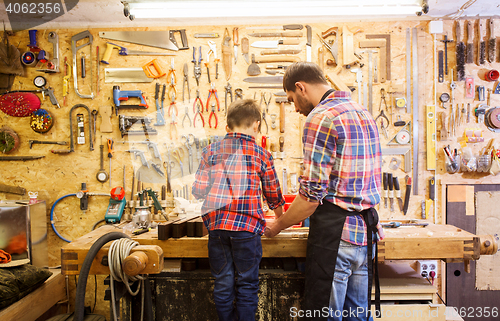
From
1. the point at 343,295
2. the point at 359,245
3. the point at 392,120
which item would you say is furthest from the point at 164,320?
the point at 392,120

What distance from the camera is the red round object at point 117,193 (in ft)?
9.56

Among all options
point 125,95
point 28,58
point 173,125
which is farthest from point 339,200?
point 28,58

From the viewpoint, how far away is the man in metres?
1.38

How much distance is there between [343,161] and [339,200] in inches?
7.6

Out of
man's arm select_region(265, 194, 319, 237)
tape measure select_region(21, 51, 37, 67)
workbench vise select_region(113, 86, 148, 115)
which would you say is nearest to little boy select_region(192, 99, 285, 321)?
man's arm select_region(265, 194, 319, 237)

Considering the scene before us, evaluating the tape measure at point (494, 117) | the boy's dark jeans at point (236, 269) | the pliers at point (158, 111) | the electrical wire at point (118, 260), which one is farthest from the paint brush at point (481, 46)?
the electrical wire at point (118, 260)

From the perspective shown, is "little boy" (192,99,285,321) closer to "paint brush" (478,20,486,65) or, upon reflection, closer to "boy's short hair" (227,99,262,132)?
"boy's short hair" (227,99,262,132)

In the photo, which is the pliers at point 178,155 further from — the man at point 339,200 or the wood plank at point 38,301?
the man at point 339,200

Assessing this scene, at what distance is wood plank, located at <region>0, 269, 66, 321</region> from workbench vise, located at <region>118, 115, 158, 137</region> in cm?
155

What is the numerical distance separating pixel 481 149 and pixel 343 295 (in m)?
2.65

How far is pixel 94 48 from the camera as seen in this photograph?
3121 millimetres

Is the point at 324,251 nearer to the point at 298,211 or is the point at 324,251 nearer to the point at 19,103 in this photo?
the point at 298,211

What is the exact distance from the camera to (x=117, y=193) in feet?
9.60

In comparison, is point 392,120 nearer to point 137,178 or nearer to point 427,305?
point 427,305
